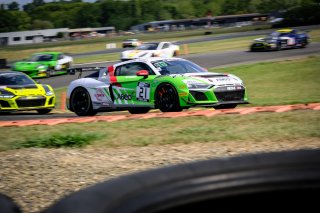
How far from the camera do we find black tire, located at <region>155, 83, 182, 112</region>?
11.4 metres

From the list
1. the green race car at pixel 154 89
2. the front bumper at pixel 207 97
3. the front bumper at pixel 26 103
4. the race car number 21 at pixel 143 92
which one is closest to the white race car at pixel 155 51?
the front bumper at pixel 26 103

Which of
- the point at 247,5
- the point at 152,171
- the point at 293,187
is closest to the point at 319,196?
the point at 293,187

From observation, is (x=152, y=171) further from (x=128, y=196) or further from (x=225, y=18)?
(x=225, y=18)

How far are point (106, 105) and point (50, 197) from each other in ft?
26.2

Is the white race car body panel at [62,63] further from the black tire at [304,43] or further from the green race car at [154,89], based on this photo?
the green race car at [154,89]

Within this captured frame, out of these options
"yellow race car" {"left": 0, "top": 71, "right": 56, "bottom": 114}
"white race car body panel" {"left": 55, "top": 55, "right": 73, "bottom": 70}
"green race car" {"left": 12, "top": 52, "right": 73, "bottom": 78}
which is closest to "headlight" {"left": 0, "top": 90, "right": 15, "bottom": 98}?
"yellow race car" {"left": 0, "top": 71, "right": 56, "bottom": 114}

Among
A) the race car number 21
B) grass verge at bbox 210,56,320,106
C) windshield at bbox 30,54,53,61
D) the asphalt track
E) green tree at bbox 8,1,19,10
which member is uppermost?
green tree at bbox 8,1,19,10

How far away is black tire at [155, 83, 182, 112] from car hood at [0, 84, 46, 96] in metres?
5.45

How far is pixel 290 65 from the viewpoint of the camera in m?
24.6

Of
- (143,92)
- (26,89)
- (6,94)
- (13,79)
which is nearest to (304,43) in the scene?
(13,79)

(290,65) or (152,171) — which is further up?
(152,171)

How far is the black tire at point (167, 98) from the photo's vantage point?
11414 mm

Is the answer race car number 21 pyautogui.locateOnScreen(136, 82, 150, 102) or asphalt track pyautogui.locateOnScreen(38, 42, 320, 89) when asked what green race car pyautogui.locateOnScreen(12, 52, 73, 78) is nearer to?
asphalt track pyautogui.locateOnScreen(38, 42, 320, 89)

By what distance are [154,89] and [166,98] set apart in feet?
1.12
